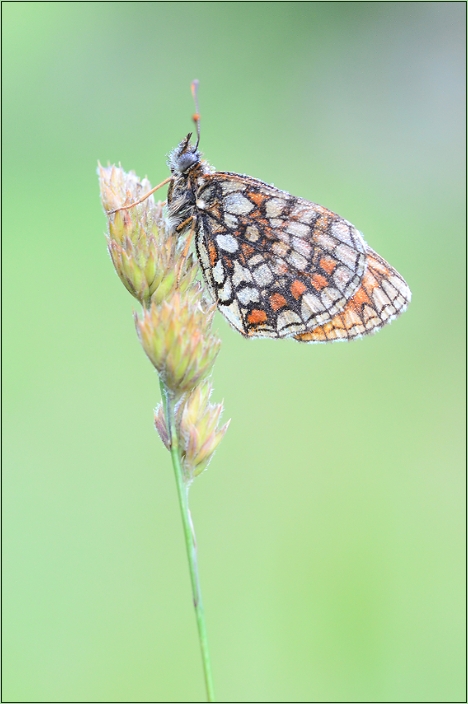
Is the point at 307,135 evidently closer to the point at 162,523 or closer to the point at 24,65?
the point at 24,65

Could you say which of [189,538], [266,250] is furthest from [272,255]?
[189,538]

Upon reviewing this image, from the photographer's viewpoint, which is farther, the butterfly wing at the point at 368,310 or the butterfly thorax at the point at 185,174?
the butterfly wing at the point at 368,310

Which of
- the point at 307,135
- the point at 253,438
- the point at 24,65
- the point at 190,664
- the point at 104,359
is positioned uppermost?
the point at 24,65

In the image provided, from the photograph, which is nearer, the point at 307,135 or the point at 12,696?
the point at 12,696

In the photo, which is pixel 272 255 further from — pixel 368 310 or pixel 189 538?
pixel 189 538

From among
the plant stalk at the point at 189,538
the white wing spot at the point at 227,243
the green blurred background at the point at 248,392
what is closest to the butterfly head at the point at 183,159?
the white wing spot at the point at 227,243

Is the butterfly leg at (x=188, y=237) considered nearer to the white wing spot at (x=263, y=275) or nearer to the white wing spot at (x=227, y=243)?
the white wing spot at (x=227, y=243)

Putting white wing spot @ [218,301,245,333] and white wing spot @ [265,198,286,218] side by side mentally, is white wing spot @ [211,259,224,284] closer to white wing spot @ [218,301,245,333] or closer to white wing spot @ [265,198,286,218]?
white wing spot @ [218,301,245,333]

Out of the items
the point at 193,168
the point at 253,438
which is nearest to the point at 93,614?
the point at 253,438
